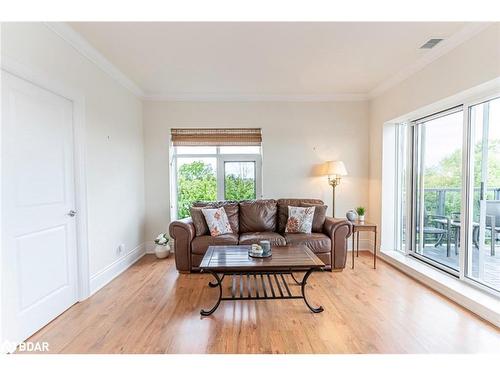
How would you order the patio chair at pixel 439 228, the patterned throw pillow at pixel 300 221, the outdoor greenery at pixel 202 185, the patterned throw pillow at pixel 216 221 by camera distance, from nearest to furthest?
the patio chair at pixel 439 228 < the patterned throw pillow at pixel 216 221 < the patterned throw pillow at pixel 300 221 < the outdoor greenery at pixel 202 185

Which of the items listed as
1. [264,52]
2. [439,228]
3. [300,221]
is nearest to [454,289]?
[439,228]

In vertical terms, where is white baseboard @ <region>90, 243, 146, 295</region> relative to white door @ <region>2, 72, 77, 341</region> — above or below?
below

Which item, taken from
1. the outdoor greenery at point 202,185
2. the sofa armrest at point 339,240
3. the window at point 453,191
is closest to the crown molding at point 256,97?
the window at point 453,191

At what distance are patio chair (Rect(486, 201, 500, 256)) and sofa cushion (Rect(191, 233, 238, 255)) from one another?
2.73 meters

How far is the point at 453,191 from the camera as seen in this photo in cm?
288

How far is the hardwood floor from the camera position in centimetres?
182

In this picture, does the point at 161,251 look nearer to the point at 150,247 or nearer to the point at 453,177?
the point at 150,247

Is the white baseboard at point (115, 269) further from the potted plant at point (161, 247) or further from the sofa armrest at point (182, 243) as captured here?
the sofa armrest at point (182, 243)

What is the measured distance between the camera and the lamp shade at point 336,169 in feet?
12.8

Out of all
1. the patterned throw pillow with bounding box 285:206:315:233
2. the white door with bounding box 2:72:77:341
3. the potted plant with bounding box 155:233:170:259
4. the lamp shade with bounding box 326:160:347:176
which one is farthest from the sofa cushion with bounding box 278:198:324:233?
the white door with bounding box 2:72:77:341

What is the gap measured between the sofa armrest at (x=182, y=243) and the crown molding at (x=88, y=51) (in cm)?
209

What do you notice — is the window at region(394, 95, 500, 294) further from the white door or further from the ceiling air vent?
the white door

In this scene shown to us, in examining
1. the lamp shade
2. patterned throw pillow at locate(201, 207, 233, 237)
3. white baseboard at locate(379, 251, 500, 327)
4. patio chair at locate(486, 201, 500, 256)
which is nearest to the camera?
white baseboard at locate(379, 251, 500, 327)
